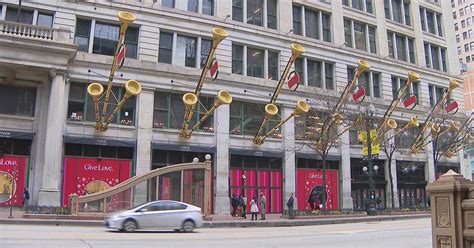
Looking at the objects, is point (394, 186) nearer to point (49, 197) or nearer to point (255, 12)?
point (255, 12)

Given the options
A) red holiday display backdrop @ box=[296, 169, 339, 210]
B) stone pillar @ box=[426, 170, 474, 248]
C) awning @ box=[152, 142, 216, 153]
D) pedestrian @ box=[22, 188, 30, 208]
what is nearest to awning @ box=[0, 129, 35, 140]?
pedestrian @ box=[22, 188, 30, 208]

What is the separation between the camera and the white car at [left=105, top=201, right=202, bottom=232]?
18281mm

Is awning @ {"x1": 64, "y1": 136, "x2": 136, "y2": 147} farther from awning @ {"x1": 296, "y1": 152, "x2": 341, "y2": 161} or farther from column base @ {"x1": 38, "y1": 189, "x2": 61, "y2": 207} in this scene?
awning @ {"x1": 296, "y1": 152, "x2": 341, "y2": 161}

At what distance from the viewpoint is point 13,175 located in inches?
1046

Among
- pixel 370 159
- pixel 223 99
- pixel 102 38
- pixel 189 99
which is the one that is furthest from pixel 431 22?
pixel 102 38

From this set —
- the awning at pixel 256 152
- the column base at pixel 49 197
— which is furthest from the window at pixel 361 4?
the column base at pixel 49 197

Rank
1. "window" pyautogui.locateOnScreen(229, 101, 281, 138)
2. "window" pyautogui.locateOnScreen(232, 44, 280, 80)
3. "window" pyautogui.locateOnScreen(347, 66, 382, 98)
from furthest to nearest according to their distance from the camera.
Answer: "window" pyautogui.locateOnScreen(347, 66, 382, 98) < "window" pyautogui.locateOnScreen(232, 44, 280, 80) < "window" pyautogui.locateOnScreen(229, 101, 281, 138)

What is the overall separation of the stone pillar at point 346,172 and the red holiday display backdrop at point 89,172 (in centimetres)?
1726

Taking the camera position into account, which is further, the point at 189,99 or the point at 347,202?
the point at 347,202

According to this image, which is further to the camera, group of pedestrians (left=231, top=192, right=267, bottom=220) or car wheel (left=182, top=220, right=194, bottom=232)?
group of pedestrians (left=231, top=192, right=267, bottom=220)

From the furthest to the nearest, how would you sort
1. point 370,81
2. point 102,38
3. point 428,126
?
1. point 370,81
2. point 428,126
3. point 102,38

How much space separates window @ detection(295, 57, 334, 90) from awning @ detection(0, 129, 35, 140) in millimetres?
20320

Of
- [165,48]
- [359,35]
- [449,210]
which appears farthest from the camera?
[359,35]

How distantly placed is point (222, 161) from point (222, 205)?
3.02 meters
